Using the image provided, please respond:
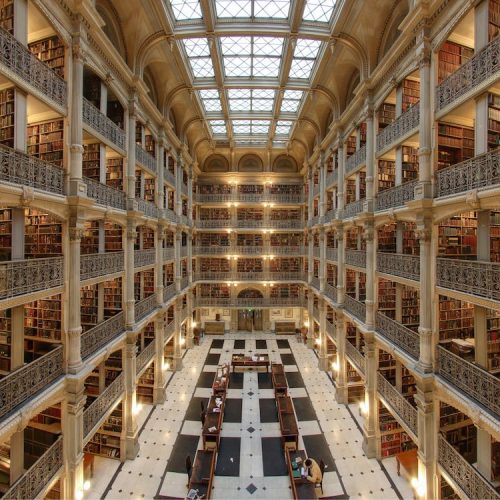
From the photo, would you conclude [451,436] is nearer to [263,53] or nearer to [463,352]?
[463,352]

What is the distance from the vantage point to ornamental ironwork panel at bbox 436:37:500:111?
4.87m

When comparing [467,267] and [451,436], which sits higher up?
[467,267]

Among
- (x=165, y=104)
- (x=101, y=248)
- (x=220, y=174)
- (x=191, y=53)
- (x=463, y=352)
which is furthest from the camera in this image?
(x=220, y=174)

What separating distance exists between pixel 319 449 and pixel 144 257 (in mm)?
8227

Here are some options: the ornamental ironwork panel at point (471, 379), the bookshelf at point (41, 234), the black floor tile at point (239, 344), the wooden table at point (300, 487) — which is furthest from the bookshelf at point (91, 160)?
the black floor tile at point (239, 344)

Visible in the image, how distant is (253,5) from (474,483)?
1203 cm

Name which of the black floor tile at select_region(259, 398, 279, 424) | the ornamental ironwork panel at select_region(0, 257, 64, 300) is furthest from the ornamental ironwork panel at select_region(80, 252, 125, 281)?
the black floor tile at select_region(259, 398, 279, 424)

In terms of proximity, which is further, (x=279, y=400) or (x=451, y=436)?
(x=279, y=400)

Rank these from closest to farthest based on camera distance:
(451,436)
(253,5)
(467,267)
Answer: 1. (467,267)
2. (451,436)
3. (253,5)

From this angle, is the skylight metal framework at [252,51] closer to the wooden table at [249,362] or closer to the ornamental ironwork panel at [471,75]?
the ornamental ironwork panel at [471,75]

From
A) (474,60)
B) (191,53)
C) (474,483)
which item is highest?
(191,53)

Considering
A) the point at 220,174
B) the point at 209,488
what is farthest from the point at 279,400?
the point at 220,174

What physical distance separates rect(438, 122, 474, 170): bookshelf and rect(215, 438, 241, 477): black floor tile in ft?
31.4

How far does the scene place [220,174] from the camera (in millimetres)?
20594
